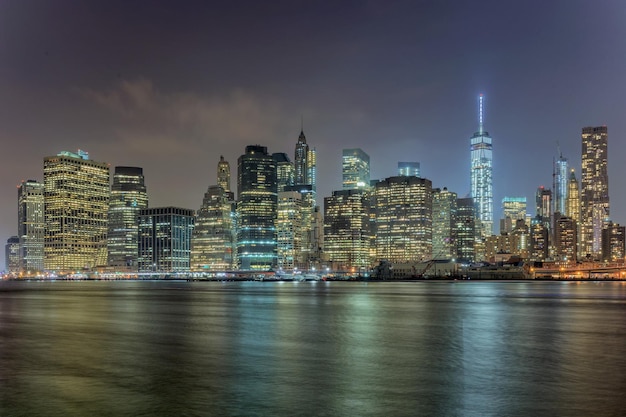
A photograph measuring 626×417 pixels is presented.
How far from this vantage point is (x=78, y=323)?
200 ft

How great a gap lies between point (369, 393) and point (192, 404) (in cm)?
811

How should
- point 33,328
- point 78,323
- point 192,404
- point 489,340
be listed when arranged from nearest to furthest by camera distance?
point 192,404 < point 489,340 < point 33,328 < point 78,323

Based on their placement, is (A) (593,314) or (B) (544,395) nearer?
(B) (544,395)

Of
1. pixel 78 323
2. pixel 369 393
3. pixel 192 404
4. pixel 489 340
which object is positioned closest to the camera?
pixel 192 404

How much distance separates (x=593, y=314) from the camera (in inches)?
2872

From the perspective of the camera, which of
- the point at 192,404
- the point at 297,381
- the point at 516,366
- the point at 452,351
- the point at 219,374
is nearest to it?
the point at 192,404

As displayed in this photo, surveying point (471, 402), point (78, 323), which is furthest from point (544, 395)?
point (78, 323)

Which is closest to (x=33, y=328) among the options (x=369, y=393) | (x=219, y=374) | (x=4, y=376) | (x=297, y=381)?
(x=4, y=376)

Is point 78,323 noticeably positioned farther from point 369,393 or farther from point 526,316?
point 526,316

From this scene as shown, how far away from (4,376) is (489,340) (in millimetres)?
34197

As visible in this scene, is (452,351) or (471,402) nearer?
(471,402)

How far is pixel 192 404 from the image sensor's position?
2595 cm

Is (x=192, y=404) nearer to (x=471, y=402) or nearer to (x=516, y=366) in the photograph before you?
(x=471, y=402)

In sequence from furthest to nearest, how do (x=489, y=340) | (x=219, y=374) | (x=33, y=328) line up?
(x=33, y=328)
(x=489, y=340)
(x=219, y=374)
